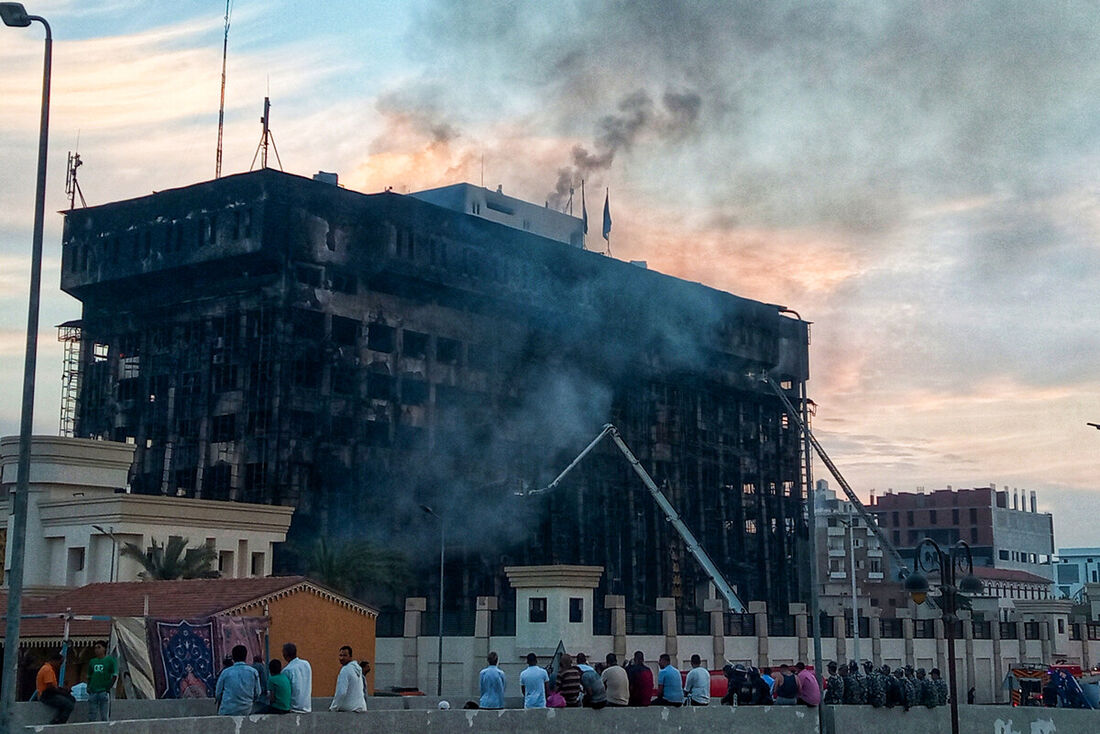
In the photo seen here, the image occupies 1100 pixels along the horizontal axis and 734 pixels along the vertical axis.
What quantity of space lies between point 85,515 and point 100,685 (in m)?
34.0

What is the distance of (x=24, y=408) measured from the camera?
21562 millimetres

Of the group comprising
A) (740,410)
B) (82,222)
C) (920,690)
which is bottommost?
(920,690)

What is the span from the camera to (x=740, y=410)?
407 feet

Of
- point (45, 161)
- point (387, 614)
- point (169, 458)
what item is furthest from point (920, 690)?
point (169, 458)

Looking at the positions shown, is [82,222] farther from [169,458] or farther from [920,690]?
[920,690]

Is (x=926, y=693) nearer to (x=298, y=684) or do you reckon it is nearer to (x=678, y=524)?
(x=298, y=684)

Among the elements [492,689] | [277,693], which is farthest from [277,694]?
[492,689]

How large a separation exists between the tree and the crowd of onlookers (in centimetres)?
4150

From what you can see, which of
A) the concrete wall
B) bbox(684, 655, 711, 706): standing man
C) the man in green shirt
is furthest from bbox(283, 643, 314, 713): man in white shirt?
bbox(684, 655, 711, 706): standing man

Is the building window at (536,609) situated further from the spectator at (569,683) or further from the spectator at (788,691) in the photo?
the spectator at (569,683)

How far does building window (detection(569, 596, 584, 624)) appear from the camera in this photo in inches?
2216

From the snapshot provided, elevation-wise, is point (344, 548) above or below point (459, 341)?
below

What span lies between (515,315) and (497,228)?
6898mm

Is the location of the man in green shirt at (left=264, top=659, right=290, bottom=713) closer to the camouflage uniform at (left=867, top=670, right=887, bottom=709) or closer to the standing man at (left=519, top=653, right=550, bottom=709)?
the standing man at (left=519, top=653, right=550, bottom=709)
